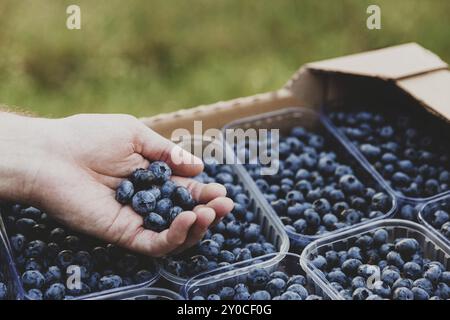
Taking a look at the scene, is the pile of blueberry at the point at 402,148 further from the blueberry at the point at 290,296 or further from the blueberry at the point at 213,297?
the blueberry at the point at 213,297

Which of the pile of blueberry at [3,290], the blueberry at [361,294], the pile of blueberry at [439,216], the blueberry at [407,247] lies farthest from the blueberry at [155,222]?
the pile of blueberry at [439,216]

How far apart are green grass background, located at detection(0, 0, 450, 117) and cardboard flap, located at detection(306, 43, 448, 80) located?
1.74ft

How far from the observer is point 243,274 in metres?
1.47

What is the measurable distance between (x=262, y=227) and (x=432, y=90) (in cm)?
61

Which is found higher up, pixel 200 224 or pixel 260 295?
pixel 200 224

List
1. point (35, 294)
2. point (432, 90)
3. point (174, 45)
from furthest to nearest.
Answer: point (174, 45) < point (432, 90) < point (35, 294)

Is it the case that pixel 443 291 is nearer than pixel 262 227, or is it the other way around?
pixel 443 291

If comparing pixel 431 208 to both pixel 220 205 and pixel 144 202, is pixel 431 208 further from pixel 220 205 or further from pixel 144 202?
pixel 144 202

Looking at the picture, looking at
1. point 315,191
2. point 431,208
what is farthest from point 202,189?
point 431,208

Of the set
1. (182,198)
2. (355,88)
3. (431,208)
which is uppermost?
(355,88)
